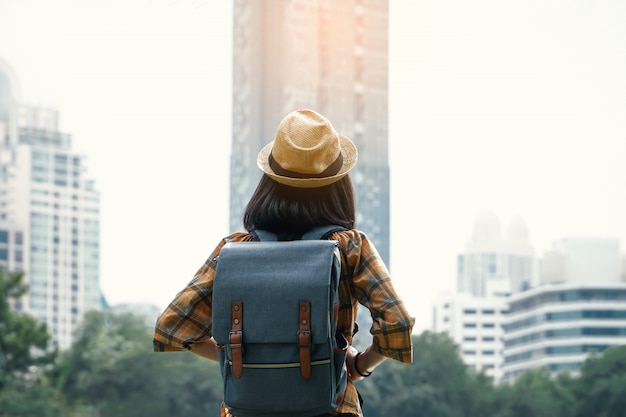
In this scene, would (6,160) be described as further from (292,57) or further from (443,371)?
(443,371)

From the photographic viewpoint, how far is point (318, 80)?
2347 inches

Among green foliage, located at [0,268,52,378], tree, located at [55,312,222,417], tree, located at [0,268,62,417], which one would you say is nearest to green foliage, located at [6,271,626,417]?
tree, located at [55,312,222,417]

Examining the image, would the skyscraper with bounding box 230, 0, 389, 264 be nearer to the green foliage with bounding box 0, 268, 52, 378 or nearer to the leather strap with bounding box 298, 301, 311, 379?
the green foliage with bounding box 0, 268, 52, 378

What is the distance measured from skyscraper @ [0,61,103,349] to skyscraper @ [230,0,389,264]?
400 inches

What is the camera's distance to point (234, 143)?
59.9 meters

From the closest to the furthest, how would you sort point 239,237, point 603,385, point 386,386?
point 239,237
point 603,385
point 386,386

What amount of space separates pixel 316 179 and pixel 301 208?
0.05 m

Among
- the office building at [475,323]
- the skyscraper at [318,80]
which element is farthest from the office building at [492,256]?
the skyscraper at [318,80]

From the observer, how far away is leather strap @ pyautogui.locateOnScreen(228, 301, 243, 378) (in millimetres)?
1633

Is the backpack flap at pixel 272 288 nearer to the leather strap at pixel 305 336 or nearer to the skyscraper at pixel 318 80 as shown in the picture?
the leather strap at pixel 305 336

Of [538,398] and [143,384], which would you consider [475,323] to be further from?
[143,384]

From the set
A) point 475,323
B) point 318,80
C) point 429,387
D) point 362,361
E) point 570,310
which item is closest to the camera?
point 362,361

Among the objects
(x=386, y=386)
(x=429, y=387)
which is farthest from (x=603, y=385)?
(x=386, y=386)

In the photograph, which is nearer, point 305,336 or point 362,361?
point 305,336
